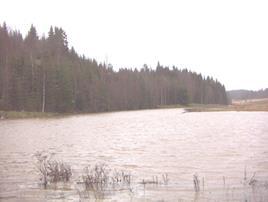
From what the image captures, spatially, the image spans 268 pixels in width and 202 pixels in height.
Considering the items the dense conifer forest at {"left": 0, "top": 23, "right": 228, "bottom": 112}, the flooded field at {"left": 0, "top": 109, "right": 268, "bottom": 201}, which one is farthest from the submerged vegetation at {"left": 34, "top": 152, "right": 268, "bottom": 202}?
the dense conifer forest at {"left": 0, "top": 23, "right": 228, "bottom": 112}

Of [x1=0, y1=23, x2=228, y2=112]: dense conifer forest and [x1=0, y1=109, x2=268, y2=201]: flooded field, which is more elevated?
[x1=0, y1=23, x2=228, y2=112]: dense conifer forest

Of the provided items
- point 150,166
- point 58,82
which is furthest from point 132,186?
point 58,82

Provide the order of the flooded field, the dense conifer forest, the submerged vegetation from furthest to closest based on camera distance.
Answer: the dense conifer forest
the flooded field
the submerged vegetation

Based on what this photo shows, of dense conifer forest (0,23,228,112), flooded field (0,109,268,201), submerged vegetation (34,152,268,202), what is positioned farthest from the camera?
dense conifer forest (0,23,228,112)

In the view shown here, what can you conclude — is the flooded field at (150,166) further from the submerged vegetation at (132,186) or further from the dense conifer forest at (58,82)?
the dense conifer forest at (58,82)

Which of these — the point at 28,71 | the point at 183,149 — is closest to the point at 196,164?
the point at 183,149

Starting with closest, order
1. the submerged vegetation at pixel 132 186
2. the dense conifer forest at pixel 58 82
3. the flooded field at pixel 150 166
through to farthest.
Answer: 1. the submerged vegetation at pixel 132 186
2. the flooded field at pixel 150 166
3. the dense conifer forest at pixel 58 82

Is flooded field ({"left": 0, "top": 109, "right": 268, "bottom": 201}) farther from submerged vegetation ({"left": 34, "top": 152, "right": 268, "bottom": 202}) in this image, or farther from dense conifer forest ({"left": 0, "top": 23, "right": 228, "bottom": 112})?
dense conifer forest ({"left": 0, "top": 23, "right": 228, "bottom": 112})

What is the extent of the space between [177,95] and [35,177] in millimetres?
154153

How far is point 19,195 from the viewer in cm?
1302

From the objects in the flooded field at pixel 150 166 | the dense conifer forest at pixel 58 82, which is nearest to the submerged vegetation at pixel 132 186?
the flooded field at pixel 150 166

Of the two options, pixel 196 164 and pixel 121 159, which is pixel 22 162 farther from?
pixel 196 164

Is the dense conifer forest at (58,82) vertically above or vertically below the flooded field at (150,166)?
above

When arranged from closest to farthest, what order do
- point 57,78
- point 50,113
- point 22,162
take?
point 22,162, point 50,113, point 57,78
